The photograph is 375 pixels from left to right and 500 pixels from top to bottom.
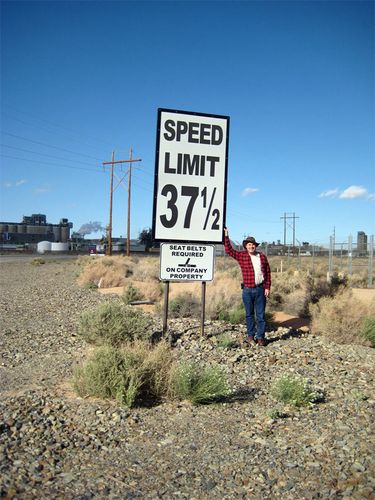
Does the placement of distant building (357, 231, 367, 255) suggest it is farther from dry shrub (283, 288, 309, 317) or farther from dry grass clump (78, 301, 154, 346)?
dry grass clump (78, 301, 154, 346)

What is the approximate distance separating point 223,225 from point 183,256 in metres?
0.94

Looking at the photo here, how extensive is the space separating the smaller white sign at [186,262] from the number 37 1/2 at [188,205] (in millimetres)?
395

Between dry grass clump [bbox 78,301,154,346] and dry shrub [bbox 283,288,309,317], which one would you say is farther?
dry shrub [bbox 283,288,309,317]

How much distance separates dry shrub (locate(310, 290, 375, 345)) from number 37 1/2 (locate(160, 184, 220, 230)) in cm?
302

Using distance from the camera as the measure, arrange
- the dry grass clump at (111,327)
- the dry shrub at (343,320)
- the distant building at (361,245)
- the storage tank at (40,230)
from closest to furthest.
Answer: the dry grass clump at (111,327)
the dry shrub at (343,320)
the distant building at (361,245)
the storage tank at (40,230)

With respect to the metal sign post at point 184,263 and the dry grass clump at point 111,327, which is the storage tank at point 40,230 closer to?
the dry grass clump at point 111,327

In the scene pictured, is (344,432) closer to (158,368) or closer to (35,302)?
(158,368)

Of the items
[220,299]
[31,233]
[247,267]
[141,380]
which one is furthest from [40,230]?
[141,380]

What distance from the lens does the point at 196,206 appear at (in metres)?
9.05

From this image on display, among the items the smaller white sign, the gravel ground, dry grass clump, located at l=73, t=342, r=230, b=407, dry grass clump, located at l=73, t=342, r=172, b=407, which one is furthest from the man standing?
dry grass clump, located at l=73, t=342, r=172, b=407

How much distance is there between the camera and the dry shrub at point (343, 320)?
9.58m

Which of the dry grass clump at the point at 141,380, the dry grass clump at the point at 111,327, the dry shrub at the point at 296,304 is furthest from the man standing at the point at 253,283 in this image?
the dry shrub at the point at 296,304

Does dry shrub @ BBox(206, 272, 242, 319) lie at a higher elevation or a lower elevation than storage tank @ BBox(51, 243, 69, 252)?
lower

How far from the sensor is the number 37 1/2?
8.88 metres
